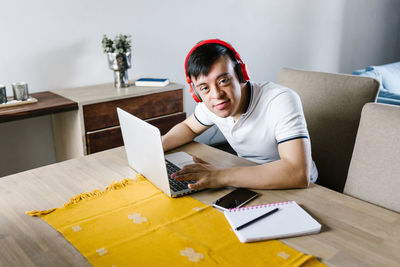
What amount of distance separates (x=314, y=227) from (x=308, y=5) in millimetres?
3451

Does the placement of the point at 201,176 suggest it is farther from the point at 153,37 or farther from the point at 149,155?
the point at 153,37

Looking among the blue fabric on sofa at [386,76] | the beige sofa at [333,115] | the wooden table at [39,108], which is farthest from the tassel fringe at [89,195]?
the blue fabric on sofa at [386,76]

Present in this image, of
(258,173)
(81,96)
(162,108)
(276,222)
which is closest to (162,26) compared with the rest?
(162,108)

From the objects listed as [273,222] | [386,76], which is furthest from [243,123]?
[386,76]

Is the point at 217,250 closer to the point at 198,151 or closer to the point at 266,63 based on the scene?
the point at 198,151

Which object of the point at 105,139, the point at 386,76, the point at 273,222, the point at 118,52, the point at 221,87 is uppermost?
the point at 118,52

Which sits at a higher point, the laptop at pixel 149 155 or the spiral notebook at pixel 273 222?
the laptop at pixel 149 155

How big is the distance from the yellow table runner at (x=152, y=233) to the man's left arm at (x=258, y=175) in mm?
90

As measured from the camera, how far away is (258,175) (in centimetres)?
122

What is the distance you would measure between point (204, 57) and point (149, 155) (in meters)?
0.40

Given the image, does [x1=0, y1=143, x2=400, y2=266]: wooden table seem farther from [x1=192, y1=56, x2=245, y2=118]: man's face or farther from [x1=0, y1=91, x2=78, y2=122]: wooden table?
[x1=0, y1=91, x2=78, y2=122]: wooden table

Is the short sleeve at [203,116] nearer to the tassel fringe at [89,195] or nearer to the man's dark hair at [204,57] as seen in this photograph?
the man's dark hair at [204,57]

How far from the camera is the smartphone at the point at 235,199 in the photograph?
1106mm

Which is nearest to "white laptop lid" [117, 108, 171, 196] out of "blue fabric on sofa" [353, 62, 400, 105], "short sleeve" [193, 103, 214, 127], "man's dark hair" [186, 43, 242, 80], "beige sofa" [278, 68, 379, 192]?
"man's dark hair" [186, 43, 242, 80]
